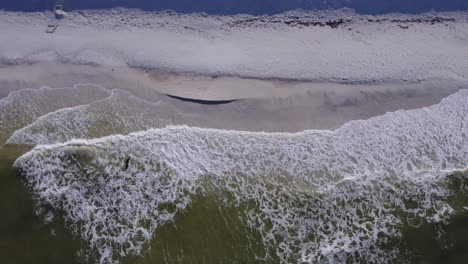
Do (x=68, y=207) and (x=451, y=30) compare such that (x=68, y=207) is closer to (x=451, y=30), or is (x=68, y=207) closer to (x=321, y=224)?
(x=321, y=224)

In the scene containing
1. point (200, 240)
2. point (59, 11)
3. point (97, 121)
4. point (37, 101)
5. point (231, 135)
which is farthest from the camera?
point (59, 11)

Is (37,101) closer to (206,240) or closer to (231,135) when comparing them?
(231,135)

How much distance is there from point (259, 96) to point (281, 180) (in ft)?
10.5

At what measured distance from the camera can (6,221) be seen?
1395cm

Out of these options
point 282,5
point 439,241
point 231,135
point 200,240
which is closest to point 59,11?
point 231,135

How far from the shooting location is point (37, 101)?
51.7 ft

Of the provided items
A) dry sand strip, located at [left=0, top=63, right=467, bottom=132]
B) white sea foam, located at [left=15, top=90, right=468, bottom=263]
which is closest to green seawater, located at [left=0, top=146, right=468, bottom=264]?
white sea foam, located at [left=15, top=90, right=468, bottom=263]

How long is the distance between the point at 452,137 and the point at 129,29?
1258cm

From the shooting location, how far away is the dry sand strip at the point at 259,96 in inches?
606

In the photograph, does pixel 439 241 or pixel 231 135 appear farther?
pixel 231 135

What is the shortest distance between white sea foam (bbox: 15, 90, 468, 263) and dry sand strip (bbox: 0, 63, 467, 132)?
1.29 ft

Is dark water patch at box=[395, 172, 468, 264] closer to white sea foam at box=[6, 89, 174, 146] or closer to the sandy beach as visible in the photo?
the sandy beach

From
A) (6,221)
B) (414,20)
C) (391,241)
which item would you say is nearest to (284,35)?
(414,20)

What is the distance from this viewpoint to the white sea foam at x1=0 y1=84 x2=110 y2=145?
1551 cm
